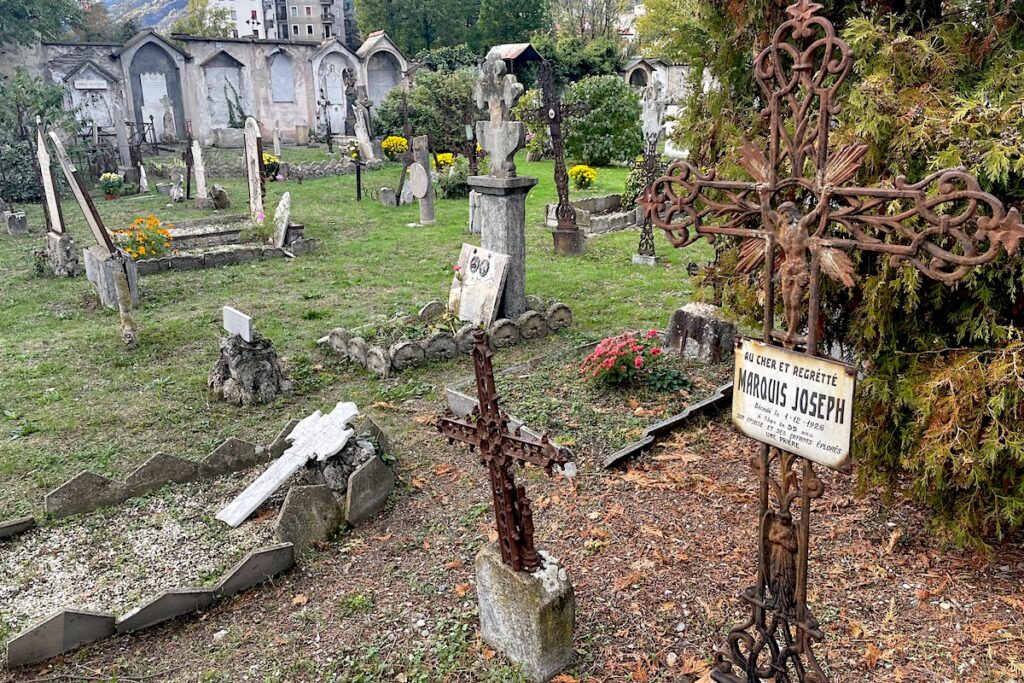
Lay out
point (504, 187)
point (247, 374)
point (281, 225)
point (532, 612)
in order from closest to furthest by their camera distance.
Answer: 1. point (532, 612)
2. point (247, 374)
3. point (504, 187)
4. point (281, 225)

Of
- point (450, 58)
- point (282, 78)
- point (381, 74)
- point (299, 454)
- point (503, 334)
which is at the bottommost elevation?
point (299, 454)

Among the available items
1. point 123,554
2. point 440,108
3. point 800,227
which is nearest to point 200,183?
point 440,108

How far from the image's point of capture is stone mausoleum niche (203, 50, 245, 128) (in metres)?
28.8

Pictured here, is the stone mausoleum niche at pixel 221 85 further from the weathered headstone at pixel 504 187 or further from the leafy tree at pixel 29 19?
the weathered headstone at pixel 504 187

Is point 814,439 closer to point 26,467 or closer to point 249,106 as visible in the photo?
point 26,467

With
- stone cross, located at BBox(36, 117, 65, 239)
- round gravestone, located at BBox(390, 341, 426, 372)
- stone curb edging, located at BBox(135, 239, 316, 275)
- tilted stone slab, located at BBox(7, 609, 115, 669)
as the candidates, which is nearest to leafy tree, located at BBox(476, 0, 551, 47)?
stone curb edging, located at BBox(135, 239, 316, 275)

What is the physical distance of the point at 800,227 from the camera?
8.29 ft

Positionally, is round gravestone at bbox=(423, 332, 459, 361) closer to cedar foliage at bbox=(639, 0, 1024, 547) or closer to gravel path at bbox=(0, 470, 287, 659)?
gravel path at bbox=(0, 470, 287, 659)

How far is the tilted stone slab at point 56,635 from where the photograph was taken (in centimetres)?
392

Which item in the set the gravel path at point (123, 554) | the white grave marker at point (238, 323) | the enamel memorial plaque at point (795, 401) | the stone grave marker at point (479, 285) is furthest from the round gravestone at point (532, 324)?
the enamel memorial plaque at point (795, 401)

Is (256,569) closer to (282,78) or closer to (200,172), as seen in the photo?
(200,172)

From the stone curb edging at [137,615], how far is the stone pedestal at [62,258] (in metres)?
9.00

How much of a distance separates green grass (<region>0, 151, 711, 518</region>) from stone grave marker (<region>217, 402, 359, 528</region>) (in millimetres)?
1044

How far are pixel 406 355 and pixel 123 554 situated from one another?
137 inches
